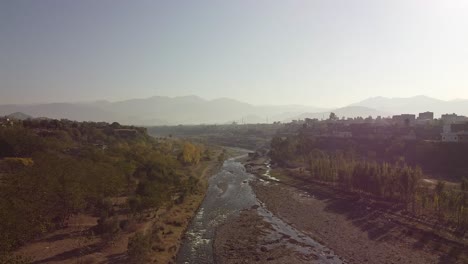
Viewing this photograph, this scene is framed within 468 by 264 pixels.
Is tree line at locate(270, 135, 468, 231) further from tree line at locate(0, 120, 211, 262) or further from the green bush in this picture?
the green bush

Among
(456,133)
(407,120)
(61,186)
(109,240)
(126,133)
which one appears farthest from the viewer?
(407,120)

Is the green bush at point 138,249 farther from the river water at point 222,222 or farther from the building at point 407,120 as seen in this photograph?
the building at point 407,120

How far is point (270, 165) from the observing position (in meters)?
120

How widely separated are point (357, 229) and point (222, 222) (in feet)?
69.9

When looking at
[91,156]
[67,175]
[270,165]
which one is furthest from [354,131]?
[67,175]

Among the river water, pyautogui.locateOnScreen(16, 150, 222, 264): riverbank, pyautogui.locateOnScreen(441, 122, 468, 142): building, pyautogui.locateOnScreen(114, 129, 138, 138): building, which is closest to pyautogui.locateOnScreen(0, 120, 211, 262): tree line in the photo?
pyautogui.locateOnScreen(16, 150, 222, 264): riverbank

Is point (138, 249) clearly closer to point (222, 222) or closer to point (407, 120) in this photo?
point (222, 222)

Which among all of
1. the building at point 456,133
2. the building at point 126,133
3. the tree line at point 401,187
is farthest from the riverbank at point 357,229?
the building at point 126,133

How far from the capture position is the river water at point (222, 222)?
4103cm

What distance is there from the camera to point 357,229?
4934cm

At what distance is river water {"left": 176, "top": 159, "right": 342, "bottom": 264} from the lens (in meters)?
41.0

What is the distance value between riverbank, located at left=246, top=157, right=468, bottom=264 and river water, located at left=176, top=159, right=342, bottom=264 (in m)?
1.78

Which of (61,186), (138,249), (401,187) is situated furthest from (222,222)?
(401,187)

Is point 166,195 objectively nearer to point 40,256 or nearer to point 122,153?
point 40,256
